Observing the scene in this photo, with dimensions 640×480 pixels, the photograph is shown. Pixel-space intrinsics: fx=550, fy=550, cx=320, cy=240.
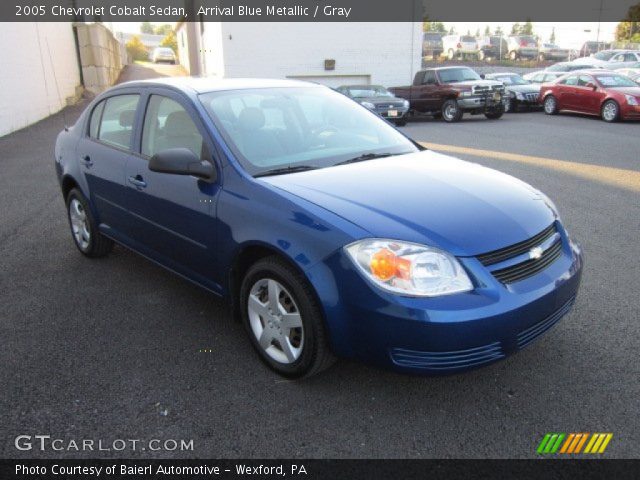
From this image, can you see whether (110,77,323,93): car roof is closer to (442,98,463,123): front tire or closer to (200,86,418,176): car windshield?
(200,86,418,176): car windshield

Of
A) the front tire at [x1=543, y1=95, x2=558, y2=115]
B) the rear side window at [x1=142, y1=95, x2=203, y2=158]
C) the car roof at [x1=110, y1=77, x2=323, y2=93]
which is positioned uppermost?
Result: the car roof at [x1=110, y1=77, x2=323, y2=93]

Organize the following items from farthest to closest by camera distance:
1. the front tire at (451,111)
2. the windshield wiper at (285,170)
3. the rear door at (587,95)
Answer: the front tire at (451,111) < the rear door at (587,95) < the windshield wiper at (285,170)

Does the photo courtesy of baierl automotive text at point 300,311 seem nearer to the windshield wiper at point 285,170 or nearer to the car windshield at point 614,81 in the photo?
the windshield wiper at point 285,170

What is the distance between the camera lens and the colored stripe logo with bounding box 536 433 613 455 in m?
2.57

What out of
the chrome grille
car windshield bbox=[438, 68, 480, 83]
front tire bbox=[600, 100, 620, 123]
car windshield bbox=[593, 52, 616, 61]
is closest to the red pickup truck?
car windshield bbox=[438, 68, 480, 83]

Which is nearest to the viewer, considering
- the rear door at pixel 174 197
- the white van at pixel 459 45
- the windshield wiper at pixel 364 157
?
the rear door at pixel 174 197

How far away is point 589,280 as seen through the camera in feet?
14.5

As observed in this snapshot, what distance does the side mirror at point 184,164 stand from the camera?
3289 millimetres

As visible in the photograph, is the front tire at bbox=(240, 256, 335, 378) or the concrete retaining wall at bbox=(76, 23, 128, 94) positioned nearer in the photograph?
the front tire at bbox=(240, 256, 335, 378)

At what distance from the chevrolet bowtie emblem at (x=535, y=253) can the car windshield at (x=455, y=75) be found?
51.5ft

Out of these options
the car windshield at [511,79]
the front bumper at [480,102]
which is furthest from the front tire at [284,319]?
the car windshield at [511,79]
